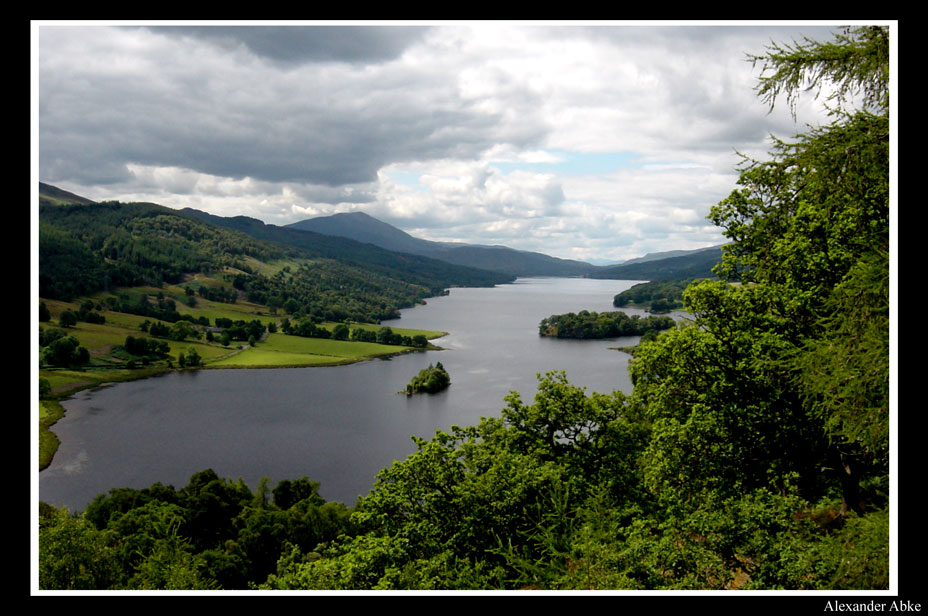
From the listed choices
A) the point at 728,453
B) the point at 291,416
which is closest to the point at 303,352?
the point at 291,416

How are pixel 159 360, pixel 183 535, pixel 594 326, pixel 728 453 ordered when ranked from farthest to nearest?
1. pixel 594 326
2. pixel 159 360
3. pixel 183 535
4. pixel 728 453

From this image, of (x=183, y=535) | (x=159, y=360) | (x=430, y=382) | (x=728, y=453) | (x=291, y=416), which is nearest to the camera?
(x=728, y=453)

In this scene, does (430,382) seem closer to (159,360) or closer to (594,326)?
(594,326)

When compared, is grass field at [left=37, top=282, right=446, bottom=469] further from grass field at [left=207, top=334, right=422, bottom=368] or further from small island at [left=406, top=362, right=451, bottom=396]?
small island at [left=406, top=362, right=451, bottom=396]

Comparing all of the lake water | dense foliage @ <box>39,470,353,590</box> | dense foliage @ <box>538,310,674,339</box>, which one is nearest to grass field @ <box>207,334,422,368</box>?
the lake water
